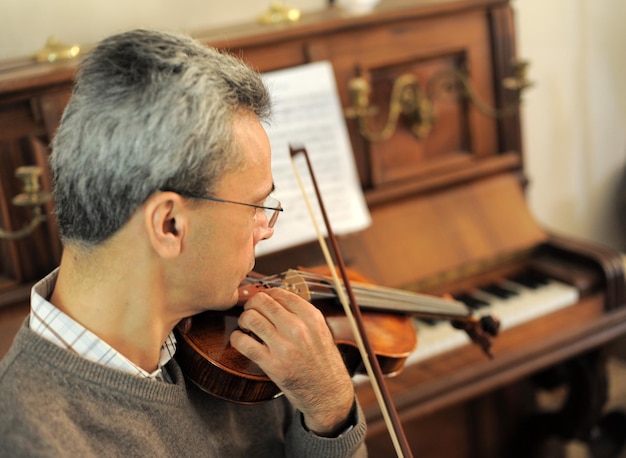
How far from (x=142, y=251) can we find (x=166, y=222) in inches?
2.0

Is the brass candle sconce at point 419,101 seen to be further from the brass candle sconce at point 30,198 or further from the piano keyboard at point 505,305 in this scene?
the brass candle sconce at point 30,198

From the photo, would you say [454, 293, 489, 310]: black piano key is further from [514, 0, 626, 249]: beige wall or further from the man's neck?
the man's neck

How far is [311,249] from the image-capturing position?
199 cm

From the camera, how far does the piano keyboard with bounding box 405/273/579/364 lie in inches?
77.2

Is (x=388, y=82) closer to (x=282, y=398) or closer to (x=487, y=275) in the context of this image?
(x=487, y=275)

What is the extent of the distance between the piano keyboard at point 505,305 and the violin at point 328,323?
12.3 inches

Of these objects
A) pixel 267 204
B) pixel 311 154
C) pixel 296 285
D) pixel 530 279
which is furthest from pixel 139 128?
pixel 530 279

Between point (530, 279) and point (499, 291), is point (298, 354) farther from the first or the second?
point (530, 279)

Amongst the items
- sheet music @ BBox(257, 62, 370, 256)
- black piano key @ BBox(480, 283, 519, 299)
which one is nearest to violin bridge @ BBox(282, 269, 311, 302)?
sheet music @ BBox(257, 62, 370, 256)

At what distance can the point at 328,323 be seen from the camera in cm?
138

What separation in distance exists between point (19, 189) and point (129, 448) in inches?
35.1

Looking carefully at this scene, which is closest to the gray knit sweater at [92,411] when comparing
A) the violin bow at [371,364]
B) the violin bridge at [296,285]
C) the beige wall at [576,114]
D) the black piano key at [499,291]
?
the violin bow at [371,364]

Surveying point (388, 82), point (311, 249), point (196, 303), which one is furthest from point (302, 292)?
point (388, 82)

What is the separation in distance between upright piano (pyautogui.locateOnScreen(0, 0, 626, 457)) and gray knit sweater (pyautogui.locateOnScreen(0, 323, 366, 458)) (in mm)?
753
